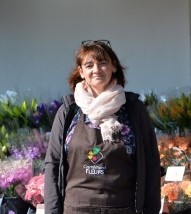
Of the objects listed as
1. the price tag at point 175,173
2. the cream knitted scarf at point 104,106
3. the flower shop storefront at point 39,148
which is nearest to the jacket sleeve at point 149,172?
the cream knitted scarf at point 104,106

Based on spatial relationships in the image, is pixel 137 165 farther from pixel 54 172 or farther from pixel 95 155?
pixel 54 172

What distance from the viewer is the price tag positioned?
3898 mm

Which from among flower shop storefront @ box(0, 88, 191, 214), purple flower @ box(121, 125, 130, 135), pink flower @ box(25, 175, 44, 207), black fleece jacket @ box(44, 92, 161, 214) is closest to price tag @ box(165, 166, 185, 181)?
flower shop storefront @ box(0, 88, 191, 214)

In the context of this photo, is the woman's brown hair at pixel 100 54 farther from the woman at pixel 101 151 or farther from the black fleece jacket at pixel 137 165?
the black fleece jacket at pixel 137 165

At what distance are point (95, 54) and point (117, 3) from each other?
3361mm

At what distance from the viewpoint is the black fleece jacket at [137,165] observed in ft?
9.39

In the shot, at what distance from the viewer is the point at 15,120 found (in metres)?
4.68

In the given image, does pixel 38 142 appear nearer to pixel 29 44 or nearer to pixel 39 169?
pixel 39 169

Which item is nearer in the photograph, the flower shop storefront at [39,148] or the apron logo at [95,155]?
the apron logo at [95,155]

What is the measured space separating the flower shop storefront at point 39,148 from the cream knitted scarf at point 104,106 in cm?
94

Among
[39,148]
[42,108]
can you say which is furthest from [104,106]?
[42,108]

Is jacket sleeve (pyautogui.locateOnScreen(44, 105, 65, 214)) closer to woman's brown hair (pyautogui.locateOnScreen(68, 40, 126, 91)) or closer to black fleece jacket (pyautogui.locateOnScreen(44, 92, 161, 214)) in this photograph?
black fleece jacket (pyautogui.locateOnScreen(44, 92, 161, 214))

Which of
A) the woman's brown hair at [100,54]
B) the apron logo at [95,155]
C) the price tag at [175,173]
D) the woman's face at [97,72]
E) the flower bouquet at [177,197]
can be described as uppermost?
the woman's brown hair at [100,54]

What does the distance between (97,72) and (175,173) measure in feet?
4.24
